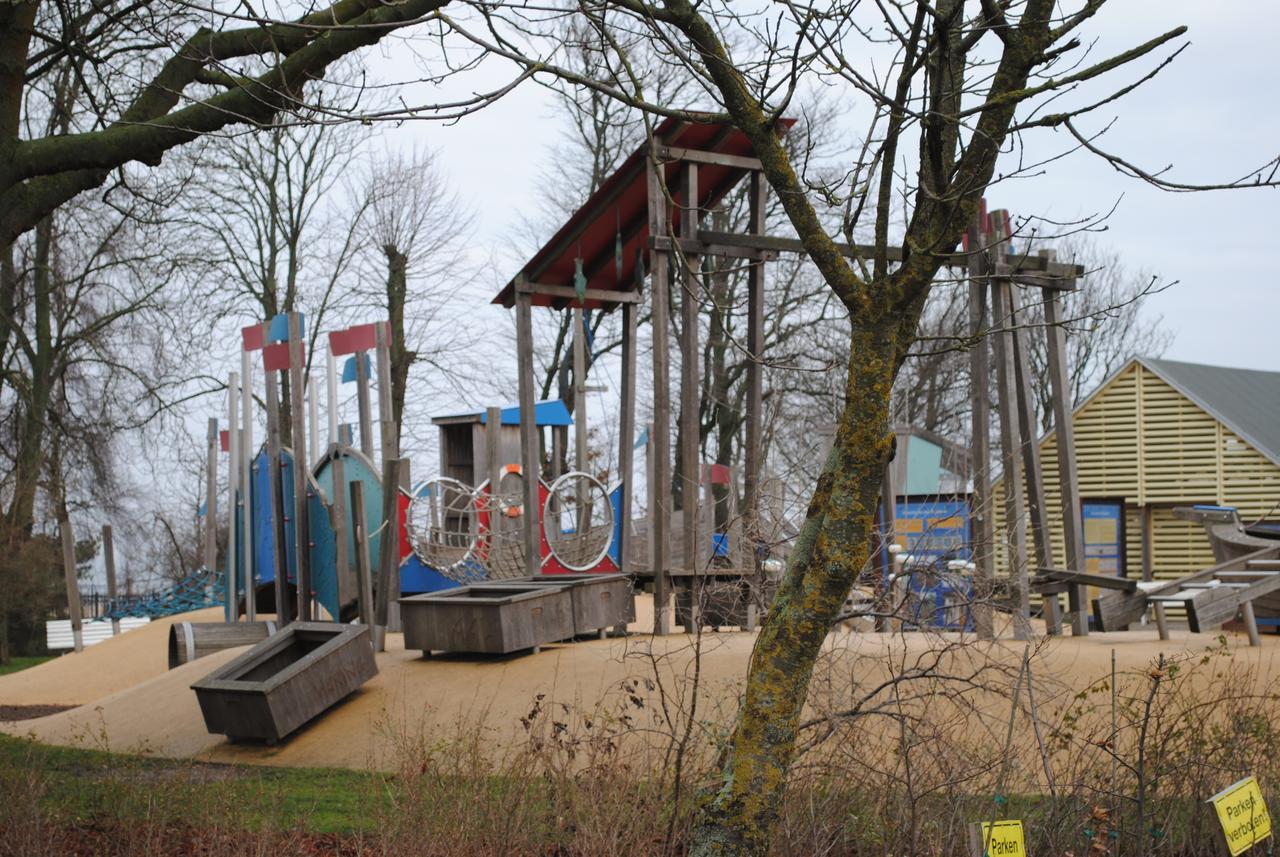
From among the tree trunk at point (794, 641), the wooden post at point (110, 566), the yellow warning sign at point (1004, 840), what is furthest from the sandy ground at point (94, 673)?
the yellow warning sign at point (1004, 840)

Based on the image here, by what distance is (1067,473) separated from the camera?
12695mm

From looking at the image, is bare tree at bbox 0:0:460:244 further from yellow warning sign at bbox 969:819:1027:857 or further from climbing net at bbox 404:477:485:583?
climbing net at bbox 404:477:485:583

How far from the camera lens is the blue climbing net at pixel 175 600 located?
2542cm

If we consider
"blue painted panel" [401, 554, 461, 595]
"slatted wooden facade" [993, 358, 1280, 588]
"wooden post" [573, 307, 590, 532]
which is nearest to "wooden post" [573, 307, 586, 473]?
"wooden post" [573, 307, 590, 532]

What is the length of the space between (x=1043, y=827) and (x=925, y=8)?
307 centimetres

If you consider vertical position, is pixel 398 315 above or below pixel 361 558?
above

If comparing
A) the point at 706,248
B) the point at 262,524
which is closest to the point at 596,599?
the point at 706,248

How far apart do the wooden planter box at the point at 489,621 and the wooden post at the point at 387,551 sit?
1.28 m

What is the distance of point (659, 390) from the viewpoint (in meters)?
12.3

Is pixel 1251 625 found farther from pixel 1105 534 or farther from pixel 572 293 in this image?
pixel 1105 534

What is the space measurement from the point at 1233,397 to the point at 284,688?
→ 19.0m

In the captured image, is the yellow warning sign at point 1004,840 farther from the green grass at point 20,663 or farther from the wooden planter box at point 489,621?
the green grass at point 20,663

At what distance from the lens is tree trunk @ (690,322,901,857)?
163 inches

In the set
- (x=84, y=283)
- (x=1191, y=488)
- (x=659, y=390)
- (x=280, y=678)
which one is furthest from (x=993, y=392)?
(x=280, y=678)
